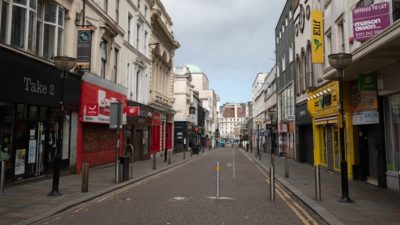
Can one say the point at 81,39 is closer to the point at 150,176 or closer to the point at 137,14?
the point at 150,176

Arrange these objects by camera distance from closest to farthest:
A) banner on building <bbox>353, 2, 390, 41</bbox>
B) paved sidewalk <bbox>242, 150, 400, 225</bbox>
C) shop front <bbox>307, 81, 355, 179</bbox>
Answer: paved sidewalk <bbox>242, 150, 400, 225</bbox>
banner on building <bbox>353, 2, 390, 41</bbox>
shop front <bbox>307, 81, 355, 179</bbox>

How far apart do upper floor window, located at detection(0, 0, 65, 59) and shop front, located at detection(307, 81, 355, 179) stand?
12804mm

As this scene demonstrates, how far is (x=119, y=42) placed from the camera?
1092 inches

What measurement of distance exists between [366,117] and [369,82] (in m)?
1.55

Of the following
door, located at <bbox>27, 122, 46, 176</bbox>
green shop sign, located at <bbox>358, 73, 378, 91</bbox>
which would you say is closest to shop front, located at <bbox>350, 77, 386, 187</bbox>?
green shop sign, located at <bbox>358, 73, 378, 91</bbox>

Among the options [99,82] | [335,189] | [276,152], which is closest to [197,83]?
[276,152]

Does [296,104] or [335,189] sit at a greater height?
[296,104]

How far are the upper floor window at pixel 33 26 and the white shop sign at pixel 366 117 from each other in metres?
13.3

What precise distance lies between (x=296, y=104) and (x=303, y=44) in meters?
5.23

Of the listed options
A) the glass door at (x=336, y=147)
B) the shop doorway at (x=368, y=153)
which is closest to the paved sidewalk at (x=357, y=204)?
the shop doorway at (x=368, y=153)

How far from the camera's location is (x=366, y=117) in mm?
16109

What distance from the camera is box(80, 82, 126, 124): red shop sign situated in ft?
67.4

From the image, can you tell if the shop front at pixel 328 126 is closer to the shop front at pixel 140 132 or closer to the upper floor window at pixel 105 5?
the shop front at pixel 140 132

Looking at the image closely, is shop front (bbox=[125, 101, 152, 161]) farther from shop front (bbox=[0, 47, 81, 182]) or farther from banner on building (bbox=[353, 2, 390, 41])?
banner on building (bbox=[353, 2, 390, 41])
